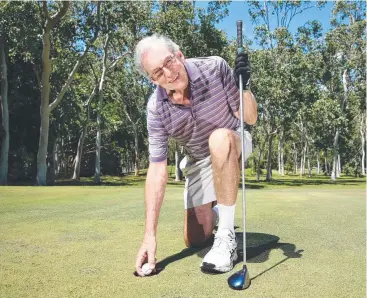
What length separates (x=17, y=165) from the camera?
33531 mm

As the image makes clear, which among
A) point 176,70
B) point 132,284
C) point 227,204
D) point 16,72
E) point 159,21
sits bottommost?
point 132,284

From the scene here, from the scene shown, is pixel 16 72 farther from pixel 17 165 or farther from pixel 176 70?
pixel 176 70

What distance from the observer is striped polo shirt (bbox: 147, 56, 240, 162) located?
4.30 metres

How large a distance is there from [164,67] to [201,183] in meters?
1.47

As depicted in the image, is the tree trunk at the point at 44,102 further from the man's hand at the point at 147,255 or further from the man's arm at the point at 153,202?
the man's hand at the point at 147,255

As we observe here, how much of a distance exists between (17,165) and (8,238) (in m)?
30.6

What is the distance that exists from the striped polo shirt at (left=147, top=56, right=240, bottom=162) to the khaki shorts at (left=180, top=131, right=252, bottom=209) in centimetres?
42

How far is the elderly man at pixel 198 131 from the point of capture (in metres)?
3.97

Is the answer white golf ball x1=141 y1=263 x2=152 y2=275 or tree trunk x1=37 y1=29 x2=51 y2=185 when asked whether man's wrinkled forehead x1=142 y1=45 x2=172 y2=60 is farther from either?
tree trunk x1=37 y1=29 x2=51 y2=185

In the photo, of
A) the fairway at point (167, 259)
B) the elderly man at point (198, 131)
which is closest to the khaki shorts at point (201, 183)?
the elderly man at point (198, 131)

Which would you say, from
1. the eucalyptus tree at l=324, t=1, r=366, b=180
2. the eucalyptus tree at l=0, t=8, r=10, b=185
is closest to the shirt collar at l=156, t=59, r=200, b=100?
the eucalyptus tree at l=0, t=8, r=10, b=185

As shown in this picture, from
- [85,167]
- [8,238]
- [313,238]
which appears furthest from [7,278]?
[85,167]

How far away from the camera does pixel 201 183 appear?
480 cm

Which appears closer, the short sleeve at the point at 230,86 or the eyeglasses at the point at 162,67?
the eyeglasses at the point at 162,67
